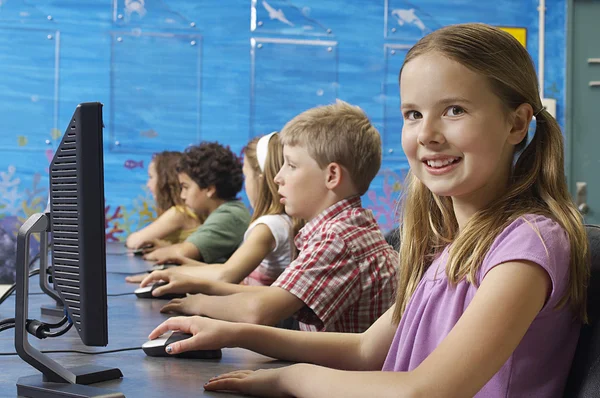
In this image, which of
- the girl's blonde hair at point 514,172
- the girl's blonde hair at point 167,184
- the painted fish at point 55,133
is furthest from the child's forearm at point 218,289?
the painted fish at point 55,133

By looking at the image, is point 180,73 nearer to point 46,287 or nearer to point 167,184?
point 167,184

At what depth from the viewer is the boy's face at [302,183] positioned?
1.76 m

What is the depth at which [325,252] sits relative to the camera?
1.57 meters

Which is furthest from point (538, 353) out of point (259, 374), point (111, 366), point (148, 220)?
point (148, 220)

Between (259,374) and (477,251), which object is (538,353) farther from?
(259,374)

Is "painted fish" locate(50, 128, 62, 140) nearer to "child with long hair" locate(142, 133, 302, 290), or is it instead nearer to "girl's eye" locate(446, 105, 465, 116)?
"child with long hair" locate(142, 133, 302, 290)

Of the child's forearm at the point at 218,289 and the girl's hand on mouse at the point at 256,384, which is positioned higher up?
the girl's hand on mouse at the point at 256,384

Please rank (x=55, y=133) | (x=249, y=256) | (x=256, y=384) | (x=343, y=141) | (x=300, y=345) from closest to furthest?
(x=256, y=384), (x=300, y=345), (x=343, y=141), (x=249, y=256), (x=55, y=133)

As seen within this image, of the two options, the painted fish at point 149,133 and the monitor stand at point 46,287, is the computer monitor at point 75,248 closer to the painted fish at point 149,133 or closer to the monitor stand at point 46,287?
the monitor stand at point 46,287

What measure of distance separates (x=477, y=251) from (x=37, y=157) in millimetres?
3888

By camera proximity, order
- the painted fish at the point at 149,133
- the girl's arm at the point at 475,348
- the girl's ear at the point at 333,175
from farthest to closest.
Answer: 1. the painted fish at the point at 149,133
2. the girl's ear at the point at 333,175
3. the girl's arm at the point at 475,348

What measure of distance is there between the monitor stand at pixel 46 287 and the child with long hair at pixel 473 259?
27 centimetres

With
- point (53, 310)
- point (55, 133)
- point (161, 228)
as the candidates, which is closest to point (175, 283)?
point (53, 310)

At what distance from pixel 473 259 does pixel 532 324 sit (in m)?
0.10
